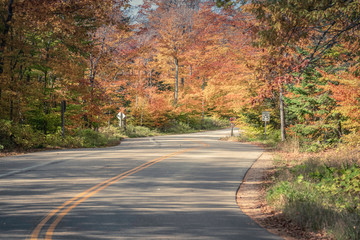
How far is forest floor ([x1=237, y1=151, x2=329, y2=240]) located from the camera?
738 centimetres

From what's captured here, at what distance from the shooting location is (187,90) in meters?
63.3

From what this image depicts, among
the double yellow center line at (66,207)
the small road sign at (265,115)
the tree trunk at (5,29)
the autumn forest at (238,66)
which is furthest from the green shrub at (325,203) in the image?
the small road sign at (265,115)

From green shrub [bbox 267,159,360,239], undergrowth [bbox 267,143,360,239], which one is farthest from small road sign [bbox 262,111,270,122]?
green shrub [bbox 267,159,360,239]

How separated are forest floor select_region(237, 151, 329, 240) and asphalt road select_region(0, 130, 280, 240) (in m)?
0.28

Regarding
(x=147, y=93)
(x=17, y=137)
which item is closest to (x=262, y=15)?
(x=17, y=137)

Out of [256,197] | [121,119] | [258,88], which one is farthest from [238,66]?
[256,197]

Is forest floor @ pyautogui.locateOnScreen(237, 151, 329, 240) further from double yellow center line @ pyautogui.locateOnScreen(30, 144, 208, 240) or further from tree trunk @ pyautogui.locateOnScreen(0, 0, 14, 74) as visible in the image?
tree trunk @ pyautogui.locateOnScreen(0, 0, 14, 74)

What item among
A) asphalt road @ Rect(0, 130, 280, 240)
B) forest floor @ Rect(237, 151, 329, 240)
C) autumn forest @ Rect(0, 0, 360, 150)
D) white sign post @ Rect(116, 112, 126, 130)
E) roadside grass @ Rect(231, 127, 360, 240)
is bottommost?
forest floor @ Rect(237, 151, 329, 240)

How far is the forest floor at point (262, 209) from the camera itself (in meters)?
7.38

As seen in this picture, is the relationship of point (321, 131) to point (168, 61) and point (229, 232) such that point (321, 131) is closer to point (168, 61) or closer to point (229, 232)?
point (229, 232)

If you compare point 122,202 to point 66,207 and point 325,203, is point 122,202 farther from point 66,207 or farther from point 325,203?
point 325,203

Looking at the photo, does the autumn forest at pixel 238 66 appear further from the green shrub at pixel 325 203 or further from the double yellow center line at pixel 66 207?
the double yellow center line at pixel 66 207

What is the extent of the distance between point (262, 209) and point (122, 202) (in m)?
3.20

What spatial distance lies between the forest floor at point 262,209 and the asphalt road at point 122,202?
281 mm
